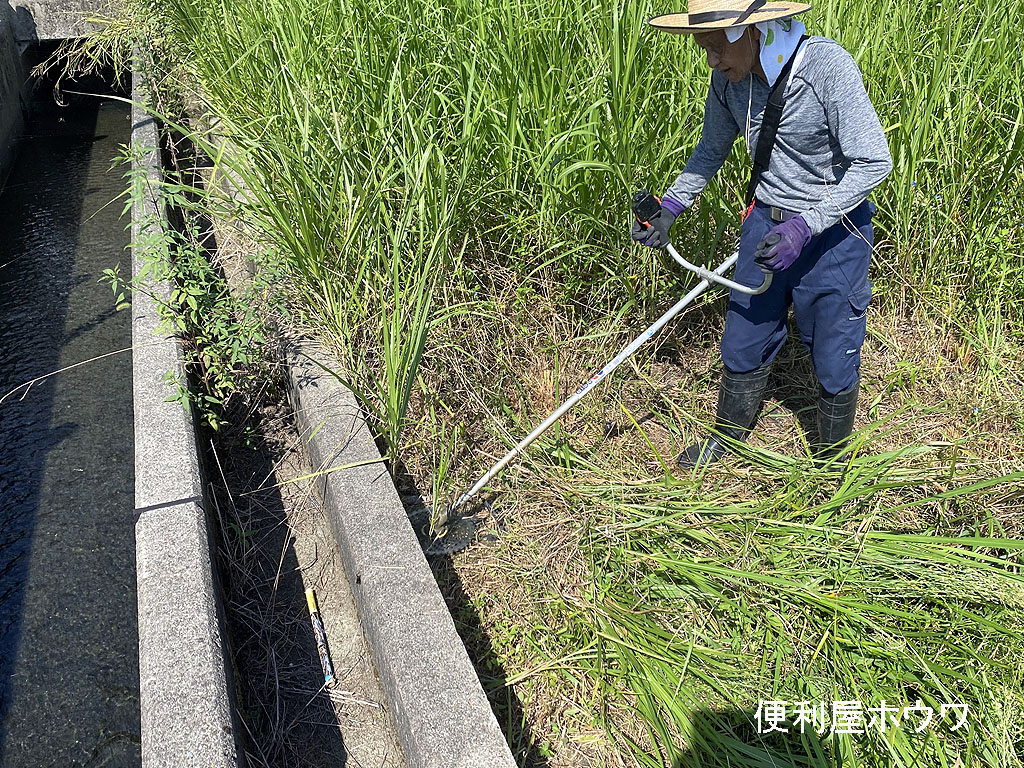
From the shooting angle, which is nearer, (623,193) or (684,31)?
(684,31)

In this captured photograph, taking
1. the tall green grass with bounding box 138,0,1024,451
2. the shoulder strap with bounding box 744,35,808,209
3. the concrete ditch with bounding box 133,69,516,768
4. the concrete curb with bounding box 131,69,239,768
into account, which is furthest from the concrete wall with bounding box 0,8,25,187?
the shoulder strap with bounding box 744,35,808,209

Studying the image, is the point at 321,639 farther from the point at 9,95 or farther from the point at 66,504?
the point at 9,95

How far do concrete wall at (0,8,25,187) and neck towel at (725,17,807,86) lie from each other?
19.7ft

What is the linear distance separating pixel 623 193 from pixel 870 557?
154cm

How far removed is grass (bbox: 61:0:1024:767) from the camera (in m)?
2.02

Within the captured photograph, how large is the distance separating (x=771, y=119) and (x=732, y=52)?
9.2 inches

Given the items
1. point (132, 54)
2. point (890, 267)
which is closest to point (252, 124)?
point (890, 267)

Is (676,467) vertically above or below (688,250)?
below

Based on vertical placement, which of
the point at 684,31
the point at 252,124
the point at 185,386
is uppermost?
the point at 684,31

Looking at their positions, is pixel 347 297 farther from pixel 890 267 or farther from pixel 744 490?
pixel 890 267

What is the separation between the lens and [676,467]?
9.43 ft

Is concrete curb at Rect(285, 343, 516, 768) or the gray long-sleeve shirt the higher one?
the gray long-sleeve shirt

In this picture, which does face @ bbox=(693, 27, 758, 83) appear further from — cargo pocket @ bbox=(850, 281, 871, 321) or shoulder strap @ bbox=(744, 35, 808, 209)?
cargo pocket @ bbox=(850, 281, 871, 321)

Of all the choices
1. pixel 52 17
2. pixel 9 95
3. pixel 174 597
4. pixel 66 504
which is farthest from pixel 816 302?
pixel 52 17
